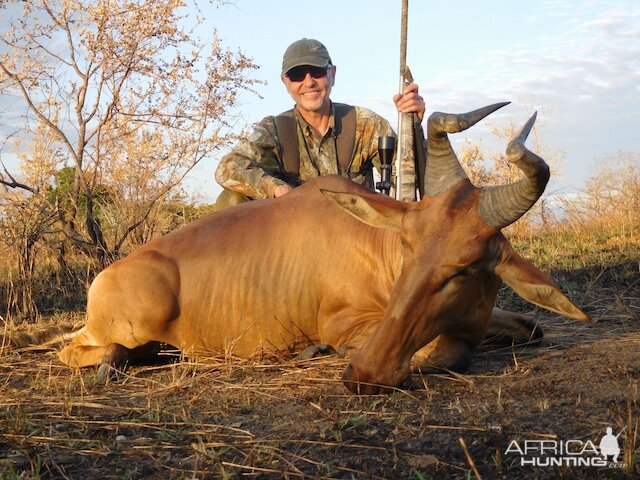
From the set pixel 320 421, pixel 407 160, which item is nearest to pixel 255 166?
pixel 407 160

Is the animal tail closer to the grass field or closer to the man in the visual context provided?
the grass field

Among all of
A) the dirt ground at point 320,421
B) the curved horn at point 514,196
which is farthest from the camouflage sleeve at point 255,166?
the curved horn at point 514,196

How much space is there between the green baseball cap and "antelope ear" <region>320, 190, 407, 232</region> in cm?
299

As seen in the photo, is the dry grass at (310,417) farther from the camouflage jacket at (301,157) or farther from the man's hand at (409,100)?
the man's hand at (409,100)

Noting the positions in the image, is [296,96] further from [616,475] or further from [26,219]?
[616,475]

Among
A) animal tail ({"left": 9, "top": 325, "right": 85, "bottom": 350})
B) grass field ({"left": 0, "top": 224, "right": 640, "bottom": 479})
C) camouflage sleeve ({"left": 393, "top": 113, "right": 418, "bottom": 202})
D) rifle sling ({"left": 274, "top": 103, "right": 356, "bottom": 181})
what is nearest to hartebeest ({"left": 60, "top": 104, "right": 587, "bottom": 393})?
grass field ({"left": 0, "top": 224, "right": 640, "bottom": 479})

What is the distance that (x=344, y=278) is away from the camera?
4.93 meters

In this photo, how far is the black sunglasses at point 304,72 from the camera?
23.9 ft

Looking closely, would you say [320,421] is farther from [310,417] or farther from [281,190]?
[281,190]

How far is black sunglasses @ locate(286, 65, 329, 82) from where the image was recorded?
7.27 meters

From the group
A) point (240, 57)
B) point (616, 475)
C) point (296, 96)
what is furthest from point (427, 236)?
point (240, 57)

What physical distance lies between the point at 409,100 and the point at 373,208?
2317 millimetres

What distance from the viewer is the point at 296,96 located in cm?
737

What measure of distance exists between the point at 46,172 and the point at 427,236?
8253 millimetres
